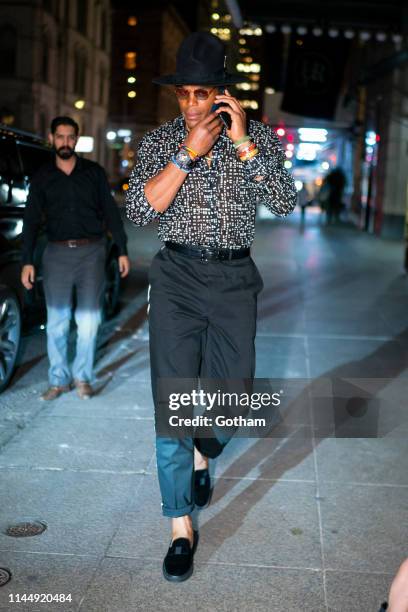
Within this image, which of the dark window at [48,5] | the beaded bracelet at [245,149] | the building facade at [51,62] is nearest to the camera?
the beaded bracelet at [245,149]

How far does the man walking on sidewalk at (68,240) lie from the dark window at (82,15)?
160ft

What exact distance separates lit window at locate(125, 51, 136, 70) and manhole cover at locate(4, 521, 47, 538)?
81957 mm

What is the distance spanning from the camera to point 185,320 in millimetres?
3434

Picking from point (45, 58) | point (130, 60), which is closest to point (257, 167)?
point (45, 58)

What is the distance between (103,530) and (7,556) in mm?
479

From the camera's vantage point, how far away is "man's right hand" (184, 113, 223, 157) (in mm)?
3117

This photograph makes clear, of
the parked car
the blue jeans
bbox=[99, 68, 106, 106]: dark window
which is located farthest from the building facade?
the blue jeans

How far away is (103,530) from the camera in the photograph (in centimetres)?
374

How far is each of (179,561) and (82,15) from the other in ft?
174

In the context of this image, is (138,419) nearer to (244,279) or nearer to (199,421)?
(199,421)

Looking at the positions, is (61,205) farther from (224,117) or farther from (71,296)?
(224,117)

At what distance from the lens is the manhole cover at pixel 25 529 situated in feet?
12.1

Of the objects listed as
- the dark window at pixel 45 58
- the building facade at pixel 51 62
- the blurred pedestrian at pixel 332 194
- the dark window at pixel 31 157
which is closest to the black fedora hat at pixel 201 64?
the dark window at pixel 31 157

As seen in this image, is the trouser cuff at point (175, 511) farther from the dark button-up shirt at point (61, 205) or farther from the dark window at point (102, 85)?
the dark window at point (102, 85)
